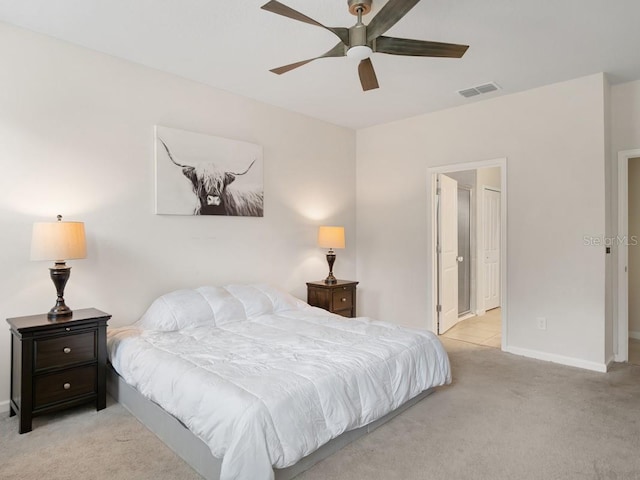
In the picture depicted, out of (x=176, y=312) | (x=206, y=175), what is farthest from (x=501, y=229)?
(x=176, y=312)

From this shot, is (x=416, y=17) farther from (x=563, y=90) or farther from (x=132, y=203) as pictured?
(x=132, y=203)

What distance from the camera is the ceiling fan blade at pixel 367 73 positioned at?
2.49 m

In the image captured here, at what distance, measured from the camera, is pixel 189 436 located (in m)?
2.07

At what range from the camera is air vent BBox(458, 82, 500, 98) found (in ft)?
12.4

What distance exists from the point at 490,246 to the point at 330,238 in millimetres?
3144

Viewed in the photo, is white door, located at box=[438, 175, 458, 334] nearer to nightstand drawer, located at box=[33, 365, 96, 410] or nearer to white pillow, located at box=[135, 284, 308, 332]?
white pillow, located at box=[135, 284, 308, 332]

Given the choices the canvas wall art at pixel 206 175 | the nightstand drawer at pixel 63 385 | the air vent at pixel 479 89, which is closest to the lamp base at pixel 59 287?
the nightstand drawer at pixel 63 385

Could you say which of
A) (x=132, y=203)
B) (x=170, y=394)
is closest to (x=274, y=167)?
(x=132, y=203)

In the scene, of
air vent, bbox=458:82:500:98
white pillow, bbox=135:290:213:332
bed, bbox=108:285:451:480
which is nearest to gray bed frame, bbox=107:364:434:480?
bed, bbox=108:285:451:480

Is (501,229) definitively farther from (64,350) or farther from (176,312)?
(64,350)

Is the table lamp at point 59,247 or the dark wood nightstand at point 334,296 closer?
the table lamp at point 59,247

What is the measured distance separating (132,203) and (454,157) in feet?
11.1

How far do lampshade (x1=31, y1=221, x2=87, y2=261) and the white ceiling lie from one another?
4.61ft

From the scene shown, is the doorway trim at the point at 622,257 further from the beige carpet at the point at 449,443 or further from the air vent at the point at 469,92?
the air vent at the point at 469,92
